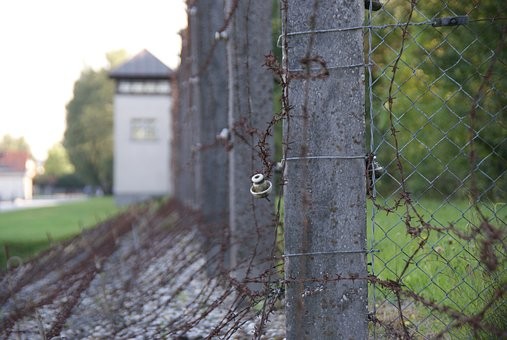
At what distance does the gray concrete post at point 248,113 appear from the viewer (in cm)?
473

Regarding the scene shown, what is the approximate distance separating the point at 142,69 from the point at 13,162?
60376mm

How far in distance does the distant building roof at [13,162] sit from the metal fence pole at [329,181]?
8869 centimetres

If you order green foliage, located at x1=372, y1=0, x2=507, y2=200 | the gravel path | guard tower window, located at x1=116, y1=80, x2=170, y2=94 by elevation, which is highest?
guard tower window, located at x1=116, y1=80, x2=170, y2=94

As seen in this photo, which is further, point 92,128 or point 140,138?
point 92,128

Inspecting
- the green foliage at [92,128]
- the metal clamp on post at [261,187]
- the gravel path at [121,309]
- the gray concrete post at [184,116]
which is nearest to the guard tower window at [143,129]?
the gray concrete post at [184,116]

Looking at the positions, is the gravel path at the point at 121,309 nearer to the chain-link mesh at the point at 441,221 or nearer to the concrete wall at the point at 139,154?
the chain-link mesh at the point at 441,221

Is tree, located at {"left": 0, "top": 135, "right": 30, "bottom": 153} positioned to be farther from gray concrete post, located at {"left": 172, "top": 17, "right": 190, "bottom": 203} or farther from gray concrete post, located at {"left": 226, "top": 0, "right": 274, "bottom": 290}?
gray concrete post, located at {"left": 226, "top": 0, "right": 274, "bottom": 290}

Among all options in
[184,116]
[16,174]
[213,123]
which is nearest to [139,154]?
[184,116]

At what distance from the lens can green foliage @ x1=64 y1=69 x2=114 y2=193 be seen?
51.3 m

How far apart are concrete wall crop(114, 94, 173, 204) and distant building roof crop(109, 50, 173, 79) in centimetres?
110

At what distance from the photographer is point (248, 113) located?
15.7 feet

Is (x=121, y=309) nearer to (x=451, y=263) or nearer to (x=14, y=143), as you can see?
(x=451, y=263)

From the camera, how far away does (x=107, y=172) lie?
5334 centimetres

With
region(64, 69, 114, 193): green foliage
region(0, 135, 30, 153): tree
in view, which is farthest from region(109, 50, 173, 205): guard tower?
region(0, 135, 30, 153): tree
